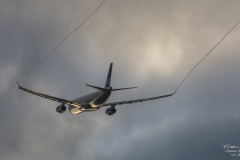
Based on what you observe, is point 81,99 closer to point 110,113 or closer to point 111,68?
point 110,113

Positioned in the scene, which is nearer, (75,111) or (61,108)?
(61,108)

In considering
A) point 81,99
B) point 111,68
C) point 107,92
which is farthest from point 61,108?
point 111,68

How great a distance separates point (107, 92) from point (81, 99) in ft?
29.1

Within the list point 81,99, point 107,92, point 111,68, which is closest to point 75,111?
point 81,99

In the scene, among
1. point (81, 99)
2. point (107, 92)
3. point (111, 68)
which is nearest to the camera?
point (107, 92)

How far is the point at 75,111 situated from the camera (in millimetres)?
78375

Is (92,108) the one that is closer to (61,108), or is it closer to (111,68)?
(61,108)

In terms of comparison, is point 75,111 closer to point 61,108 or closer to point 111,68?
point 61,108

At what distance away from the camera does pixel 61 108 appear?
233 feet

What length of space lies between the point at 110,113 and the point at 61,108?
12.5 m

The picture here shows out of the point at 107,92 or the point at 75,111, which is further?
the point at 75,111

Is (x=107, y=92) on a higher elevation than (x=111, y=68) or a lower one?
lower

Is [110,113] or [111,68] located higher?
[111,68]

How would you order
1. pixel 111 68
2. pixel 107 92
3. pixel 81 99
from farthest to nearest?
pixel 111 68 → pixel 81 99 → pixel 107 92
